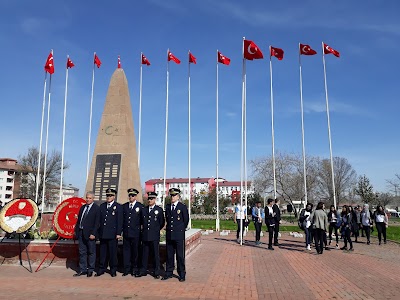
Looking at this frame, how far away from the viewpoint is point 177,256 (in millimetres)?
7324

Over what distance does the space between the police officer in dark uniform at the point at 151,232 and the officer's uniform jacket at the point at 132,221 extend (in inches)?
5.9

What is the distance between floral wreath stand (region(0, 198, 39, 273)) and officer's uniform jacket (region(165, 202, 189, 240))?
11.6 ft

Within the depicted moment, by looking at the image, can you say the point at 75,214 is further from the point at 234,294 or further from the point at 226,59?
the point at 226,59

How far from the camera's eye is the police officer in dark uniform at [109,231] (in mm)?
7781

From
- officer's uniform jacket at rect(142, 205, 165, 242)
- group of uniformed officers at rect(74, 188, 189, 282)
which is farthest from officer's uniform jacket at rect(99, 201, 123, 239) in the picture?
officer's uniform jacket at rect(142, 205, 165, 242)

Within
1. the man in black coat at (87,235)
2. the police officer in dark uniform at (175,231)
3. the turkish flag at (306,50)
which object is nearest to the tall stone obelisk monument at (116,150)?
the man in black coat at (87,235)

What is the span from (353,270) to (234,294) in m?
4.21

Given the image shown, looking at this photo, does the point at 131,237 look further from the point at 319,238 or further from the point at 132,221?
the point at 319,238

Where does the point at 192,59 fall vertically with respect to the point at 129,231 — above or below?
above

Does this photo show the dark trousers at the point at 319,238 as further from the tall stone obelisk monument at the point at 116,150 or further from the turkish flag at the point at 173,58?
the turkish flag at the point at 173,58

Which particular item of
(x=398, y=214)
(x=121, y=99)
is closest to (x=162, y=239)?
(x=121, y=99)

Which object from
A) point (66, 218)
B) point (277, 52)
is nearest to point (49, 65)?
point (277, 52)

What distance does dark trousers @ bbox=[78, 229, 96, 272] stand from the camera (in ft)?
25.4

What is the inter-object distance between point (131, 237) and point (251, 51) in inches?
424
